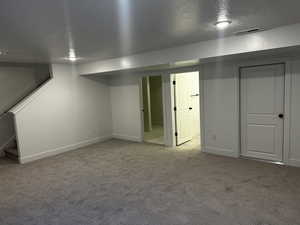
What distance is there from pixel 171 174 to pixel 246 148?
1.79 m

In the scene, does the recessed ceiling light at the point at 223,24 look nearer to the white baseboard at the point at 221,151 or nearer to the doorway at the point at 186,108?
the doorway at the point at 186,108

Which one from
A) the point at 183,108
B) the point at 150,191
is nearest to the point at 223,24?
the point at 150,191

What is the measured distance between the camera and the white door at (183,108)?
5480mm

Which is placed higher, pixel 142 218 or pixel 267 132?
pixel 267 132

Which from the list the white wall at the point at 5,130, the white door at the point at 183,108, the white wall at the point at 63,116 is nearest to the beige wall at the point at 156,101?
the white wall at the point at 63,116

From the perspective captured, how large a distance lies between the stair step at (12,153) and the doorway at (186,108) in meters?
3.83

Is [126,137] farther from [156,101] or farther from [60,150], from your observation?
[156,101]

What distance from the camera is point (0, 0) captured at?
1.69 metres

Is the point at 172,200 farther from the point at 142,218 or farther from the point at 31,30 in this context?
the point at 31,30

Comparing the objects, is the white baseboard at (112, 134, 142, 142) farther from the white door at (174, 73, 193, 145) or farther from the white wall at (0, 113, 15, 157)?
the white wall at (0, 113, 15, 157)

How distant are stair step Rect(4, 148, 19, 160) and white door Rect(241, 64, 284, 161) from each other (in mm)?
5038

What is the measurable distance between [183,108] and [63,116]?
3138 millimetres

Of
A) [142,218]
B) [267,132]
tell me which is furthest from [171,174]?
[267,132]

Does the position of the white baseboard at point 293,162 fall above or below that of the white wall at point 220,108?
below
